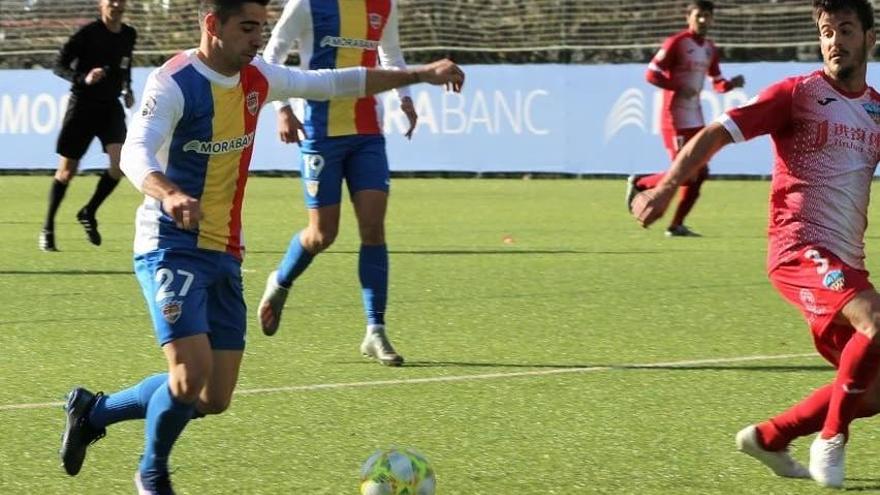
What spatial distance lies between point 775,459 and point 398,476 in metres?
1.36

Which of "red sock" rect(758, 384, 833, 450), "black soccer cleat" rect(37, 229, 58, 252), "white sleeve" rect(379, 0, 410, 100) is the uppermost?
"white sleeve" rect(379, 0, 410, 100)

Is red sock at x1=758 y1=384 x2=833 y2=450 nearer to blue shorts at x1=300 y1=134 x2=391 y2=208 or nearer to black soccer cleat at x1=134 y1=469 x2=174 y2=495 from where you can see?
black soccer cleat at x1=134 y1=469 x2=174 y2=495

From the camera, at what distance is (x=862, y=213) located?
5.93 meters

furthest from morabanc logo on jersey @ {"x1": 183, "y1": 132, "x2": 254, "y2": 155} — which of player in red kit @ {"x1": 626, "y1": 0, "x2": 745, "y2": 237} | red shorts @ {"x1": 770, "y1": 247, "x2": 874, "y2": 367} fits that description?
player in red kit @ {"x1": 626, "y1": 0, "x2": 745, "y2": 237}

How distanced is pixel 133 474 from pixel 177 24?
22.6 metres

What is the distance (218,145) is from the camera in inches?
220

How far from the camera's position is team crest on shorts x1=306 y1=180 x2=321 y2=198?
8570 millimetres

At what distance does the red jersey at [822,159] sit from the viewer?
5852mm


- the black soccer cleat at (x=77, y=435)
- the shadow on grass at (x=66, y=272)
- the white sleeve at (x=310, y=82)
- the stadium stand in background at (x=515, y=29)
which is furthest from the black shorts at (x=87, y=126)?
the stadium stand in background at (x=515, y=29)

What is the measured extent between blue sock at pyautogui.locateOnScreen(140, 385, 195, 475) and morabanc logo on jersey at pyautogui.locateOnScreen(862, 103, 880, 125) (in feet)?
8.09

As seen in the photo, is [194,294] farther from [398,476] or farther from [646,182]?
[646,182]

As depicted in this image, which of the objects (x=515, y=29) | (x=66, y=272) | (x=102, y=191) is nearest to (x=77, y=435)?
(x=66, y=272)

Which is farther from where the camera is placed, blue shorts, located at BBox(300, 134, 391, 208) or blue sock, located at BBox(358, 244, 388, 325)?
blue shorts, located at BBox(300, 134, 391, 208)

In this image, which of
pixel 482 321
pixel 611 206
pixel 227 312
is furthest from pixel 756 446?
pixel 611 206
